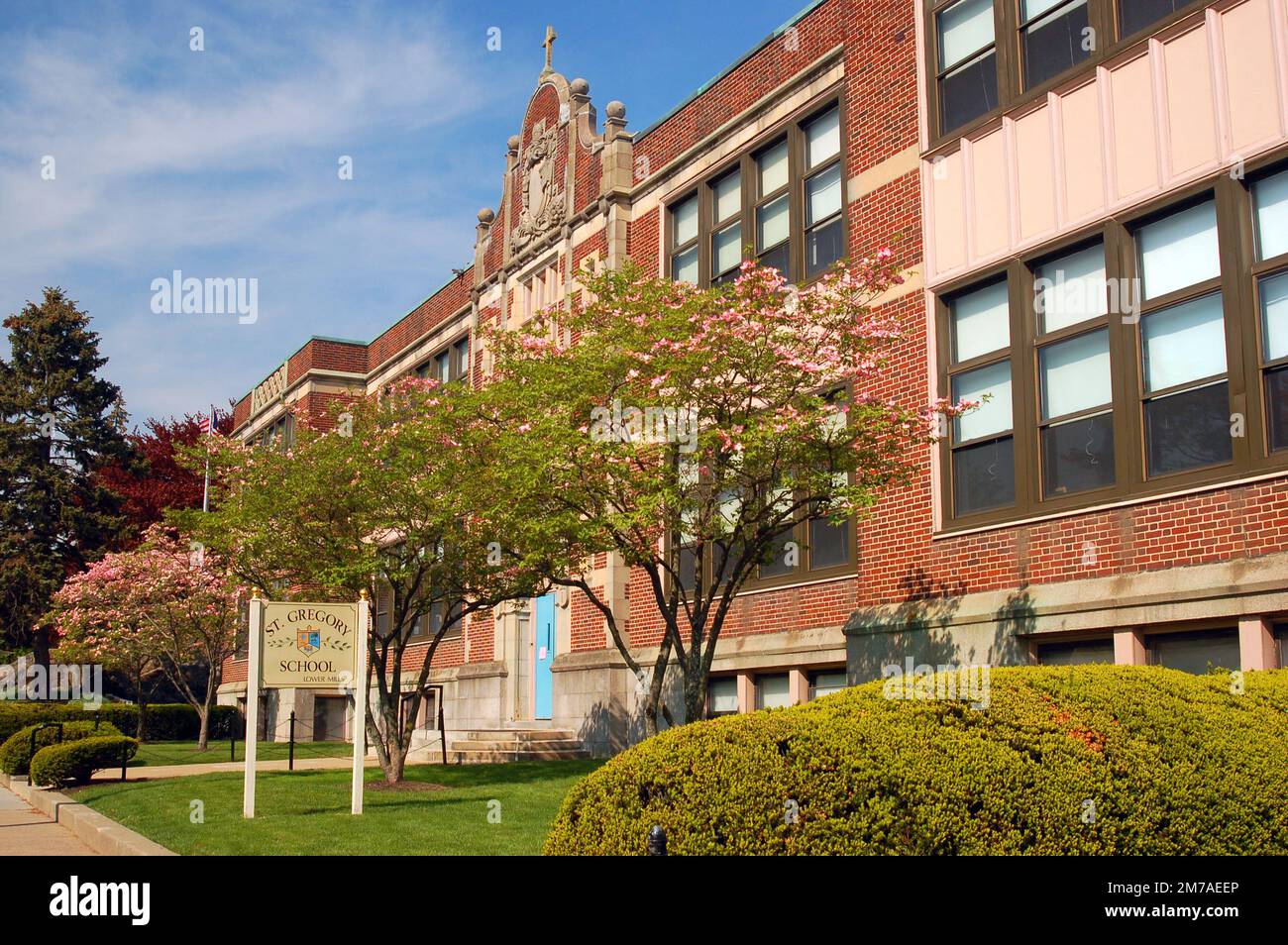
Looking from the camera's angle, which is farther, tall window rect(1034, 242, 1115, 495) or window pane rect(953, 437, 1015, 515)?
window pane rect(953, 437, 1015, 515)

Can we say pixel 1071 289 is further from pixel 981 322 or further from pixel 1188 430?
pixel 1188 430

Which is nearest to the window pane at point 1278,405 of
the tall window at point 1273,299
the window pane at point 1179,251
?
the tall window at point 1273,299

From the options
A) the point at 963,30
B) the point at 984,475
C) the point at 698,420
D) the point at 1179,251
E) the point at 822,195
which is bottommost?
the point at 984,475

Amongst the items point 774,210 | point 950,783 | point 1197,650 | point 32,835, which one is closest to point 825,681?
point 1197,650

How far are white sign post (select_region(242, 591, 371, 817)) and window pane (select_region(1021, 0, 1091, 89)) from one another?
959 centimetres

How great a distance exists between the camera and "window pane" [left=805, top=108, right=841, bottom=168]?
1775 centimetres

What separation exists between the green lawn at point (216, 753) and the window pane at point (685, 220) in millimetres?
12386

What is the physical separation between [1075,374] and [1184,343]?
4.35 feet

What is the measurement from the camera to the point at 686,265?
21094 mm

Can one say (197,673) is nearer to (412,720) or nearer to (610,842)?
(412,720)

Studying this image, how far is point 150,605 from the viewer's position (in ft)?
104

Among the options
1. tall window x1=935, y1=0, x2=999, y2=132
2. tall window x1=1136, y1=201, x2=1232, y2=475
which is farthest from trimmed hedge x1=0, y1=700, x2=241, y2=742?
tall window x1=1136, y1=201, x2=1232, y2=475

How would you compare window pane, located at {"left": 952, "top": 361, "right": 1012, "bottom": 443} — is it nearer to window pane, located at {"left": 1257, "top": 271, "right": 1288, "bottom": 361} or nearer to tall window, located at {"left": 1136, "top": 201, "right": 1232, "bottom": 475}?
tall window, located at {"left": 1136, "top": 201, "right": 1232, "bottom": 475}
